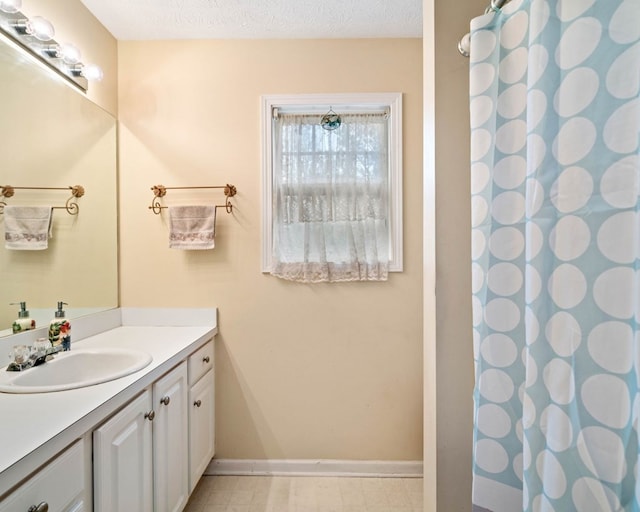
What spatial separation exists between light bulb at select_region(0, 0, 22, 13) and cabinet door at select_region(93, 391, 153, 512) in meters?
1.58

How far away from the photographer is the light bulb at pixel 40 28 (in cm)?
129

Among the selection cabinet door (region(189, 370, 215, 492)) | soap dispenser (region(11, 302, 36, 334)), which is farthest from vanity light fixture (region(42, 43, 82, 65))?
cabinet door (region(189, 370, 215, 492))

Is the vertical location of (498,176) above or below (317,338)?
above

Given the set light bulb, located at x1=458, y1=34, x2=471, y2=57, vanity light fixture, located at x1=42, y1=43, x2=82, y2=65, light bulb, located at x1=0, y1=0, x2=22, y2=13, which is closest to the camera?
light bulb, located at x1=458, y1=34, x2=471, y2=57

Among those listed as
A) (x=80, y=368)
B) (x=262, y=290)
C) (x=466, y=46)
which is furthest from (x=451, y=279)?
(x=80, y=368)

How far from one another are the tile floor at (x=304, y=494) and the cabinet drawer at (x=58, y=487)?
3.08 ft

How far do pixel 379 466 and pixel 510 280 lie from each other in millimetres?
1591

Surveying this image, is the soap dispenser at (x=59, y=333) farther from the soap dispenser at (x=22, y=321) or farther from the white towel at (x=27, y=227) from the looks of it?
the white towel at (x=27, y=227)

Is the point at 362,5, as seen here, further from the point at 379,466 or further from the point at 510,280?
the point at 379,466

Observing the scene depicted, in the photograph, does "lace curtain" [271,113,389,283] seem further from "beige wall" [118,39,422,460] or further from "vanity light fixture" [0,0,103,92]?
"vanity light fixture" [0,0,103,92]

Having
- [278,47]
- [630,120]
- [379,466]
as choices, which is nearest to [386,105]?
[278,47]

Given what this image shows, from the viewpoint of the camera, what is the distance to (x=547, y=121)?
2.03ft

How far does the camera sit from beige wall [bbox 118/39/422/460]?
1824 millimetres

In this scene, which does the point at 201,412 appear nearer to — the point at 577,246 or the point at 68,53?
the point at 577,246
